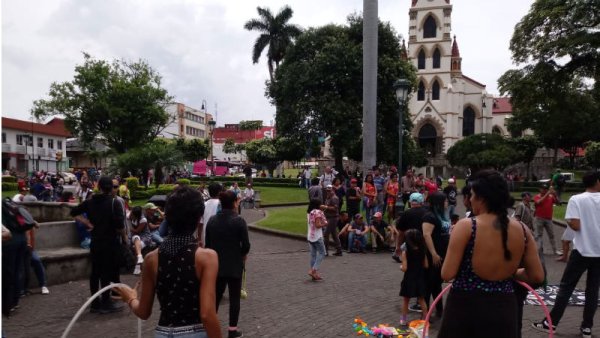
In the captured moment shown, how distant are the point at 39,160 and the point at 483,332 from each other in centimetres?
6778

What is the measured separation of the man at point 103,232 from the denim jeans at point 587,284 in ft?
19.5

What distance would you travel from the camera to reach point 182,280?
260 cm

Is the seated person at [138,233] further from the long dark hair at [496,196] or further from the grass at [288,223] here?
the long dark hair at [496,196]

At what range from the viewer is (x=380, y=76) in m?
29.5

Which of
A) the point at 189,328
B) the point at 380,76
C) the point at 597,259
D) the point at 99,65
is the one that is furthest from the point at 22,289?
the point at 99,65

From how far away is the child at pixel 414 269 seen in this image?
6.21m

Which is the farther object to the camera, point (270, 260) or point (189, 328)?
point (270, 260)

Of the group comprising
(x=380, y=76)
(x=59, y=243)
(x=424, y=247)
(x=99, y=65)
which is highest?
(x=99, y=65)

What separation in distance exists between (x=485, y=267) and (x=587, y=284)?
11.3 ft

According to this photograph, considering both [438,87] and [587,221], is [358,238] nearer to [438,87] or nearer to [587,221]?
[587,221]

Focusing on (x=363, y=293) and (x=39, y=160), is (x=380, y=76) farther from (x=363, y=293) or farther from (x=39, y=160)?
(x=39, y=160)

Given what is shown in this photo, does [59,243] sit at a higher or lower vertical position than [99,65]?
lower

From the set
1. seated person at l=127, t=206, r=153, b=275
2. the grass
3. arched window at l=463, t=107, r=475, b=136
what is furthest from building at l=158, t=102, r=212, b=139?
seated person at l=127, t=206, r=153, b=275

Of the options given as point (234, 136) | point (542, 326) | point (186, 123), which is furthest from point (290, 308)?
point (234, 136)
